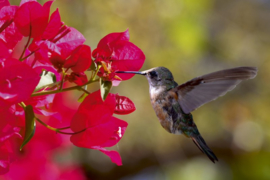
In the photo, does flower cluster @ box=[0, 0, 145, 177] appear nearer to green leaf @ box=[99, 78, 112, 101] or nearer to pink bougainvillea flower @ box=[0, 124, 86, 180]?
green leaf @ box=[99, 78, 112, 101]

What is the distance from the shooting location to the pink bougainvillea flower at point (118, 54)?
2.89ft

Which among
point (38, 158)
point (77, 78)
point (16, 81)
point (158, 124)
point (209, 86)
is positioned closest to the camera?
point (16, 81)

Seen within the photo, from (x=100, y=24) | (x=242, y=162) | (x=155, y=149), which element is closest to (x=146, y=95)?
(x=155, y=149)

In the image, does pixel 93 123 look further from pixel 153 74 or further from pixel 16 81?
pixel 153 74

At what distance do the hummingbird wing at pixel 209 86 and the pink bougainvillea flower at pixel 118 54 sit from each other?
1.31 ft

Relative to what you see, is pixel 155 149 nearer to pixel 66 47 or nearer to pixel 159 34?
pixel 159 34

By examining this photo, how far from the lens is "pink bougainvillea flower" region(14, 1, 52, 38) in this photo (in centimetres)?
82

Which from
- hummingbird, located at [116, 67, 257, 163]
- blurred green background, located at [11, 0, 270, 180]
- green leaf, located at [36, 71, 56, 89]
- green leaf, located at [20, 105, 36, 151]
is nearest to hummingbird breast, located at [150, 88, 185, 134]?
hummingbird, located at [116, 67, 257, 163]

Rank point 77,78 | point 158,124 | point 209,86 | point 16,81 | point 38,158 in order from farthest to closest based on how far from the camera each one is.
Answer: point 158,124 < point 38,158 < point 209,86 < point 77,78 < point 16,81

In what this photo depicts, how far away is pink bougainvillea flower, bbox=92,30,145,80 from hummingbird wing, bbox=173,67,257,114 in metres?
0.40

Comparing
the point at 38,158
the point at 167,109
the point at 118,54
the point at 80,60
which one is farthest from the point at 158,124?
the point at 80,60

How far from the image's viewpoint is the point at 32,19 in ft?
2.73

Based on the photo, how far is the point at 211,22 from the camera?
125 inches

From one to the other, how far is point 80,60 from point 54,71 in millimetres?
118
